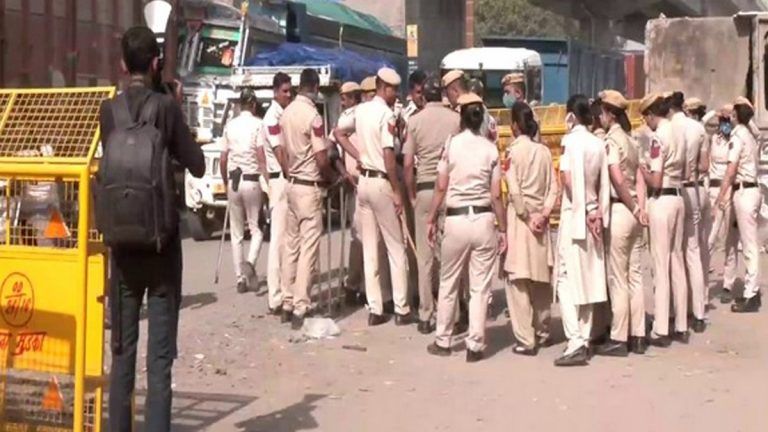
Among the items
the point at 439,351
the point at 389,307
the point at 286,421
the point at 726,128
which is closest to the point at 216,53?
the point at 726,128

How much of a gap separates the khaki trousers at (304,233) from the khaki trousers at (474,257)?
1727mm

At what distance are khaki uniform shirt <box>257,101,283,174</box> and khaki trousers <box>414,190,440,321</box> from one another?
1.29 m

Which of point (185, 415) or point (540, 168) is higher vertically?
point (540, 168)

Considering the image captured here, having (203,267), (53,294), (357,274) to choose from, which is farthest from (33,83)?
(53,294)

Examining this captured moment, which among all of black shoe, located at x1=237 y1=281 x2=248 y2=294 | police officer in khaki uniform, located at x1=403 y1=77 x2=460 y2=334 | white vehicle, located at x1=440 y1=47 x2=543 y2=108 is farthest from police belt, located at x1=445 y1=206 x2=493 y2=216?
white vehicle, located at x1=440 y1=47 x2=543 y2=108

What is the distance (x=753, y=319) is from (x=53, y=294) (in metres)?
7.34

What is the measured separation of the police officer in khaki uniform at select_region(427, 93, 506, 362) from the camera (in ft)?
33.1

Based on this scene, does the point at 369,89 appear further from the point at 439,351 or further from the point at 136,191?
the point at 136,191

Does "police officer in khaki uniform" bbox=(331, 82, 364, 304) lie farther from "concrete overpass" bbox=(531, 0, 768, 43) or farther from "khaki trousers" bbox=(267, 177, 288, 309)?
"concrete overpass" bbox=(531, 0, 768, 43)

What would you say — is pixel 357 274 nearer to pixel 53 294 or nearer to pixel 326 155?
pixel 326 155

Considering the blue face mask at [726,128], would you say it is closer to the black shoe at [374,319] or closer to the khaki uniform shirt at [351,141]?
the khaki uniform shirt at [351,141]

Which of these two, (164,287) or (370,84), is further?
(370,84)

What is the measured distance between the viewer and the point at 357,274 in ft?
42.8

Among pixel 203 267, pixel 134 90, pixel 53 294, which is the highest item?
pixel 134 90
